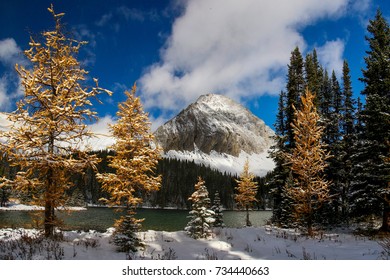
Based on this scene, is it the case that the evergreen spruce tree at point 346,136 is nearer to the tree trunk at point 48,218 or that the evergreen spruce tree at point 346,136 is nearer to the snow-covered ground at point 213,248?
the snow-covered ground at point 213,248

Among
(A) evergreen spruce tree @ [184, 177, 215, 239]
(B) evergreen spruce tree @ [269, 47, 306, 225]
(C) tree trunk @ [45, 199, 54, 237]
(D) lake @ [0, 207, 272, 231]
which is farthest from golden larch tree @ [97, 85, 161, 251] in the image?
(B) evergreen spruce tree @ [269, 47, 306, 225]

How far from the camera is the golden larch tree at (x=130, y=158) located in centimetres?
1652

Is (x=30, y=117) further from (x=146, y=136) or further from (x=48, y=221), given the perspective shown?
(x=146, y=136)

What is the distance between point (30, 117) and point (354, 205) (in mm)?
19536

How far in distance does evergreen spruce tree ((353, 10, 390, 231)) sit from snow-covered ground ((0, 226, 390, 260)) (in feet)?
15.5

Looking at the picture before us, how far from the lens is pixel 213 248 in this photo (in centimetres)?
1235

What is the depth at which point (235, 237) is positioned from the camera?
15398mm

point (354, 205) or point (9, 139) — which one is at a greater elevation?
point (9, 139)

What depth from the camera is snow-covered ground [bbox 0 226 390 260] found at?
29.5 feet

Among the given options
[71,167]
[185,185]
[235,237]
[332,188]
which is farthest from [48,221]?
[185,185]

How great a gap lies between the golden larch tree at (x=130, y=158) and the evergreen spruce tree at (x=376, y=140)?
44.4 ft

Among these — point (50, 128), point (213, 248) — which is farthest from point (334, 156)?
point (50, 128)

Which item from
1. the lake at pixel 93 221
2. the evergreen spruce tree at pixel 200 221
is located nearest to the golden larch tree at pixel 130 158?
the lake at pixel 93 221

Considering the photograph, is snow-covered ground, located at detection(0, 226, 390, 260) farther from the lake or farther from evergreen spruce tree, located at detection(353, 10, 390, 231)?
evergreen spruce tree, located at detection(353, 10, 390, 231)
